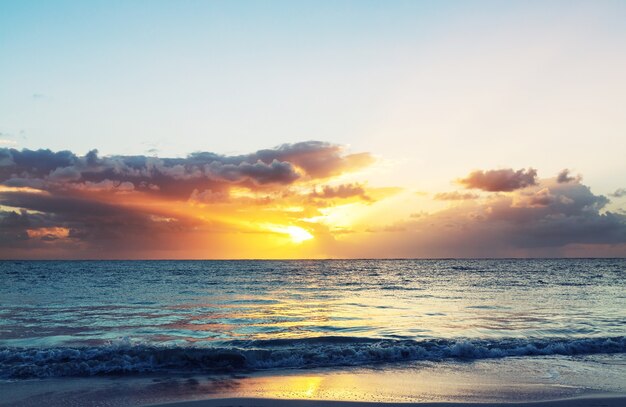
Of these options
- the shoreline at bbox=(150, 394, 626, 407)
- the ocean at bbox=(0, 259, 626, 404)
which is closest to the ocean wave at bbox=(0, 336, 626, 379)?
the ocean at bbox=(0, 259, 626, 404)

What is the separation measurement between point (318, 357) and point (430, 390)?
230 inches

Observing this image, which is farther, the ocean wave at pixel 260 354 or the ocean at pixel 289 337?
the ocean at pixel 289 337

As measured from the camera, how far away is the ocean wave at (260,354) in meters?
16.1

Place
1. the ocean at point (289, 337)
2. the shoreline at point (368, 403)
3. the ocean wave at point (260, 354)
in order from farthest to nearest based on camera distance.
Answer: the ocean at point (289, 337) < the ocean wave at point (260, 354) < the shoreline at point (368, 403)

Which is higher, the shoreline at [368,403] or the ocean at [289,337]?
the shoreline at [368,403]

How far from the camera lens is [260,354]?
17.8 meters

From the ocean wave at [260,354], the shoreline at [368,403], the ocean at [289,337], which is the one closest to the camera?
the shoreline at [368,403]

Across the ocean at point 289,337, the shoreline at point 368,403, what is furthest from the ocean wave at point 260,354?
the shoreline at point 368,403

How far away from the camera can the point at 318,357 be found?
57.9 ft

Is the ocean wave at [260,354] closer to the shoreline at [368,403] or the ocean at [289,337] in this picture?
the ocean at [289,337]

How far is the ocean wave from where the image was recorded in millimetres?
16062

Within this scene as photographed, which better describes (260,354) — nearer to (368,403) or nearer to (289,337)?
(289,337)

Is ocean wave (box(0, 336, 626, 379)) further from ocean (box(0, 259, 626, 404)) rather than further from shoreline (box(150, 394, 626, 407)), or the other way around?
shoreline (box(150, 394, 626, 407))

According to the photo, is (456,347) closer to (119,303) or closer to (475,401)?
(475,401)
